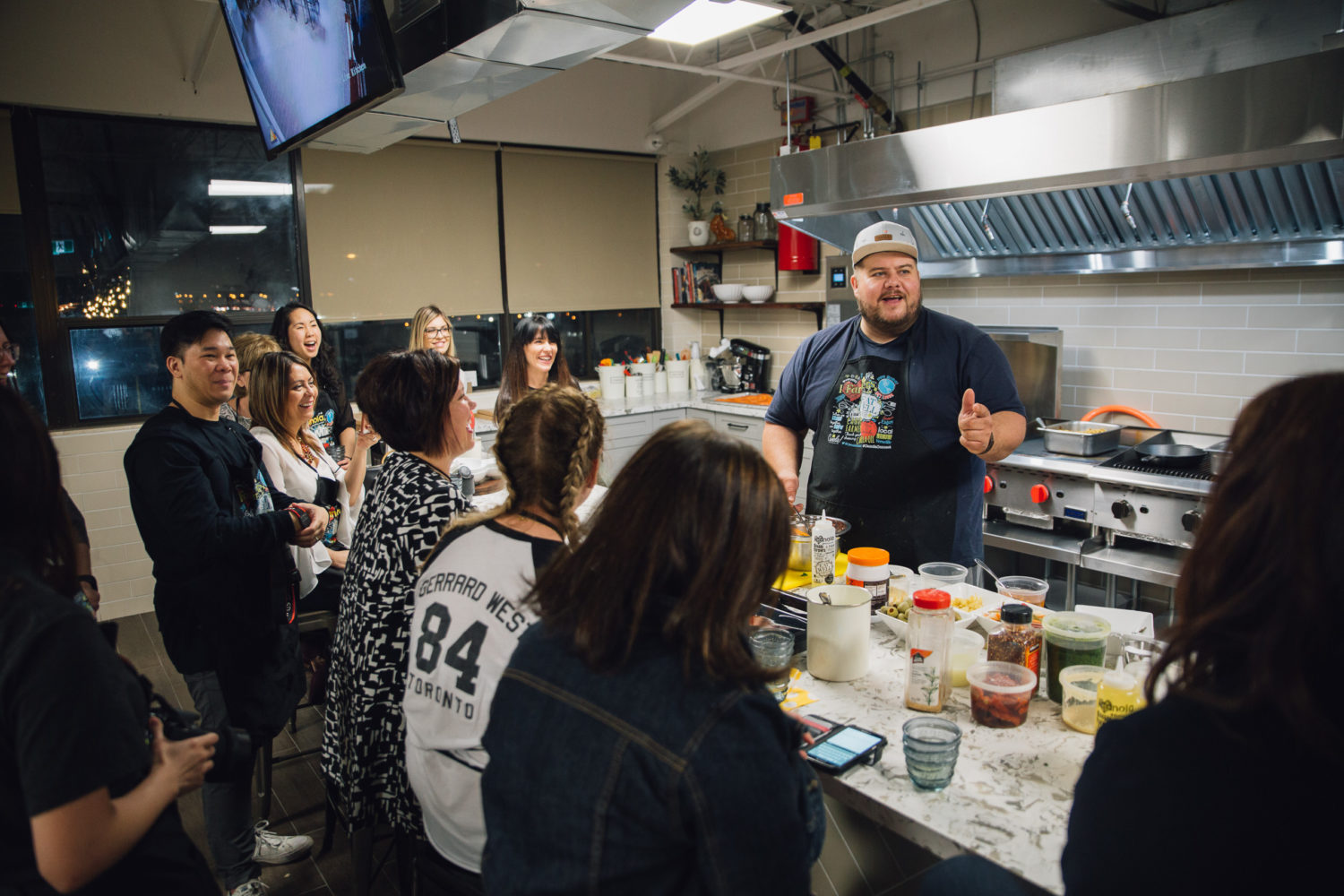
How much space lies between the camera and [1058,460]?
11.8 ft

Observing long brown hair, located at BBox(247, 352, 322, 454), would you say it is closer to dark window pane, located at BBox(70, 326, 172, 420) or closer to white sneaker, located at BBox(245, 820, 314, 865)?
white sneaker, located at BBox(245, 820, 314, 865)

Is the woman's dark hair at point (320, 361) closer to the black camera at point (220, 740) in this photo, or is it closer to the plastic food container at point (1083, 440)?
the black camera at point (220, 740)

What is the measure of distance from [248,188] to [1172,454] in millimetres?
5056

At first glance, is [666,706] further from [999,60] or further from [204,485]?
[999,60]

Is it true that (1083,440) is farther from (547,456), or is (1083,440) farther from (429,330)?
(429,330)

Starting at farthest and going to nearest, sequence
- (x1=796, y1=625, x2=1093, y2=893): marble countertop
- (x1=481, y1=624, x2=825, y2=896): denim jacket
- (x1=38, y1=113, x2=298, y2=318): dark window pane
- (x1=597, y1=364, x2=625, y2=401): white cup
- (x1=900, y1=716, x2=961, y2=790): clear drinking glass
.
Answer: (x1=597, y1=364, x2=625, y2=401): white cup < (x1=38, y1=113, x2=298, y2=318): dark window pane < (x1=900, y1=716, x2=961, y2=790): clear drinking glass < (x1=796, y1=625, x2=1093, y2=893): marble countertop < (x1=481, y1=624, x2=825, y2=896): denim jacket

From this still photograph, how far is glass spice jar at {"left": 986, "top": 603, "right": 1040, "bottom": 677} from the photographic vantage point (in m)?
1.65

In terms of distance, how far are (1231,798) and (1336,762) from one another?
0.33ft

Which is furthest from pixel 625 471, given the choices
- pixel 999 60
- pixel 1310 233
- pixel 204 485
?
pixel 999 60

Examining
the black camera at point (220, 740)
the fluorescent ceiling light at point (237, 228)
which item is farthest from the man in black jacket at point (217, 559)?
the fluorescent ceiling light at point (237, 228)

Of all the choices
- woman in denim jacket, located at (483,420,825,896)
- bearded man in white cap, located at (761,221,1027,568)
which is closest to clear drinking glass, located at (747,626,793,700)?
woman in denim jacket, located at (483,420,825,896)

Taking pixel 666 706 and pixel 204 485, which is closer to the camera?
pixel 666 706

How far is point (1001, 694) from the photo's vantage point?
60.6 inches

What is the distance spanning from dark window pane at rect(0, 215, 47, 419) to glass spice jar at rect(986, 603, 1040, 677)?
4.84 metres
